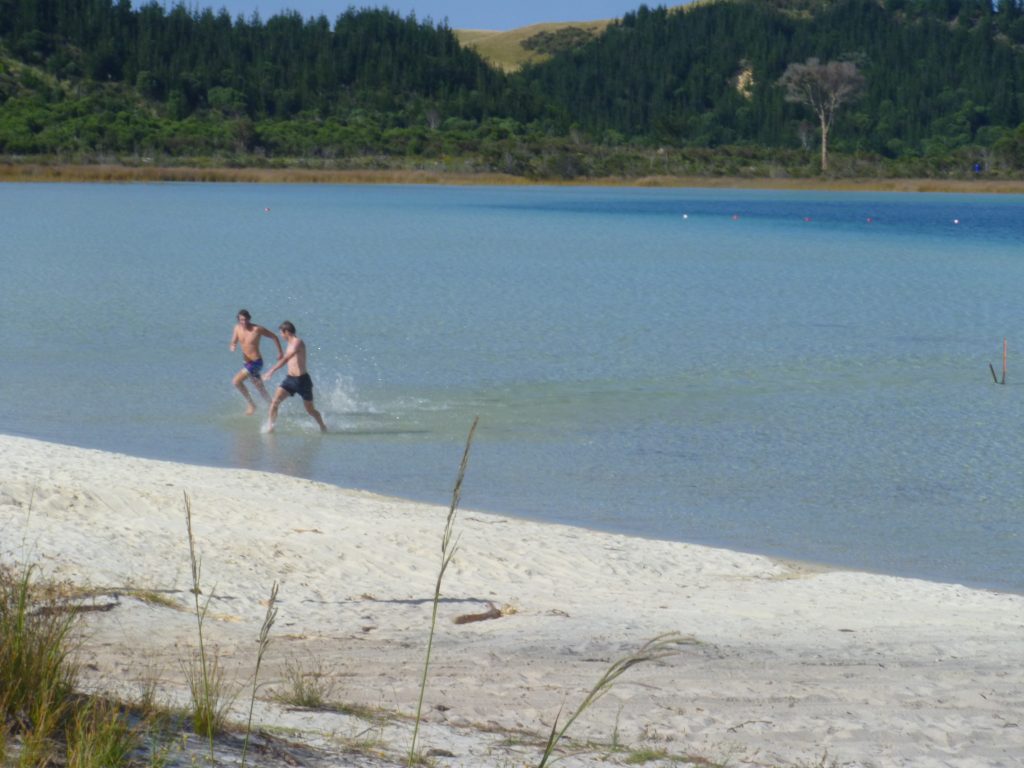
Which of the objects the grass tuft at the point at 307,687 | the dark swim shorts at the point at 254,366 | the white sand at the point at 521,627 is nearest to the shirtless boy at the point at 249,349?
the dark swim shorts at the point at 254,366

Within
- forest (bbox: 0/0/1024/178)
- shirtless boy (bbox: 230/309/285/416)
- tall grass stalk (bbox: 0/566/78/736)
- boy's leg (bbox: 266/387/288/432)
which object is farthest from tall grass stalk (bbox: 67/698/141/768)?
forest (bbox: 0/0/1024/178)

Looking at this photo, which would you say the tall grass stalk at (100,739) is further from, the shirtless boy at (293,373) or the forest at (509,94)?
the forest at (509,94)

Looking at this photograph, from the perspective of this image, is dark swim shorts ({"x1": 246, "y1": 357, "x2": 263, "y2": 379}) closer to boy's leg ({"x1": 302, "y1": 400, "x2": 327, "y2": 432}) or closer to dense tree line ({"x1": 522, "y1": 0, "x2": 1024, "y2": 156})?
boy's leg ({"x1": 302, "y1": 400, "x2": 327, "y2": 432})

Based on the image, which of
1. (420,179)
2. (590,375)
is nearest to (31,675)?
(590,375)

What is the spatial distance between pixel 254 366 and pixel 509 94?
125 m

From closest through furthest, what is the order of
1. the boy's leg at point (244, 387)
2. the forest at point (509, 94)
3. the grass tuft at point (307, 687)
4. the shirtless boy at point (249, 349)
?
the grass tuft at point (307, 687)
the shirtless boy at point (249, 349)
the boy's leg at point (244, 387)
the forest at point (509, 94)

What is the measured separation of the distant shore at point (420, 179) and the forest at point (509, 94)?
3.68 feet

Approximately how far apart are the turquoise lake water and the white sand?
5.32ft

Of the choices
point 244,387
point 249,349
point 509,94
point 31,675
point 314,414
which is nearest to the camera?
point 31,675

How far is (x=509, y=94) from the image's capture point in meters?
137

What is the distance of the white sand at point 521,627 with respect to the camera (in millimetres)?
5117

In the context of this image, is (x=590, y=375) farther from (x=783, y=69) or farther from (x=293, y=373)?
(x=783, y=69)

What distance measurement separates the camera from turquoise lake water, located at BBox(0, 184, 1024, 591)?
11891 mm

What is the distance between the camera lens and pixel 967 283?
35219mm
